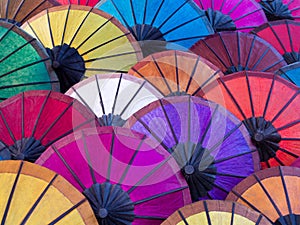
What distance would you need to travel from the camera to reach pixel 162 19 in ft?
27.2

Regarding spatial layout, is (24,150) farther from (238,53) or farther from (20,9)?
(238,53)

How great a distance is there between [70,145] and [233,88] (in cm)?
206

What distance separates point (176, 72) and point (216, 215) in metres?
2.41

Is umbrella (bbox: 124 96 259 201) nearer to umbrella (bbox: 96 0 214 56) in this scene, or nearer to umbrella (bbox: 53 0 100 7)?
umbrella (bbox: 96 0 214 56)

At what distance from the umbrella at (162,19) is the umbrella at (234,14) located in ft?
1.80

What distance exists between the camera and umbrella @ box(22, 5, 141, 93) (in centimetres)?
753

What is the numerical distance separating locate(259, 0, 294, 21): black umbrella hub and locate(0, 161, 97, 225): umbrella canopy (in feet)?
18.8

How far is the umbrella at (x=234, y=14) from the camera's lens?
9.03 m

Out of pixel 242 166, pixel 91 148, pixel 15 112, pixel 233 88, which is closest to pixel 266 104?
pixel 233 88

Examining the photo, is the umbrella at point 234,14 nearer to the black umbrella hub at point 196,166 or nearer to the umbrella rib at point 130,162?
the black umbrella hub at point 196,166

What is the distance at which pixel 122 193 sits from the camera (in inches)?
221

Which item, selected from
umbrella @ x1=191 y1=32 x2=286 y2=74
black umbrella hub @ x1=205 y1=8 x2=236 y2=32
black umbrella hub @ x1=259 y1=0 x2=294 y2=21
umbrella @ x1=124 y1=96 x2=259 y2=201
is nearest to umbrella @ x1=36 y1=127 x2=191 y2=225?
umbrella @ x1=124 y1=96 x2=259 y2=201

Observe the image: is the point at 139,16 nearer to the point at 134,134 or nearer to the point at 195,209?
the point at 134,134

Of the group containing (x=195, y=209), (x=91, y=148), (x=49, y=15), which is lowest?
(x=195, y=209)
